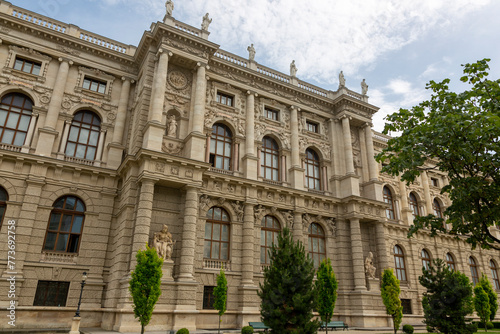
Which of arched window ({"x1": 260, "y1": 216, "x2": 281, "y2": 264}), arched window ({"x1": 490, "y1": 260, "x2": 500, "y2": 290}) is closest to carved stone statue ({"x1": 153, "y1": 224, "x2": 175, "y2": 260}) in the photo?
arched window ({"x1": 260, "y1": 216, "x2": 281, "y2": 264})

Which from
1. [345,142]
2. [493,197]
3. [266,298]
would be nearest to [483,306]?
[345,142]

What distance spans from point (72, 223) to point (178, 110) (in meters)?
9.47

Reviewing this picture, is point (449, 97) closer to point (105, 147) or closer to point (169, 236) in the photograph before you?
point (169, 236)

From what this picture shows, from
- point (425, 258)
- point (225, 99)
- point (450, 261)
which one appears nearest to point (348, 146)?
point (225, 99)

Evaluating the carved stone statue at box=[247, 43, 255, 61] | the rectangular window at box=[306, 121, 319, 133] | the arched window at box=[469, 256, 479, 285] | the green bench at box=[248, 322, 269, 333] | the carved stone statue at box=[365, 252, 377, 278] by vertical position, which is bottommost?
the green bench at box=[248, 322, 269, 333]

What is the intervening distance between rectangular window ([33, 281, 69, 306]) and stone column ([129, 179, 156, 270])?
4.45m

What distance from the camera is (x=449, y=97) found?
15.0 metres

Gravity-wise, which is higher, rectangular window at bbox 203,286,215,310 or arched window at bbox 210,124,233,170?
arched window at bbox 210,124,233,170

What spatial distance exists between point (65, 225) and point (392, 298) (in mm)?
20134

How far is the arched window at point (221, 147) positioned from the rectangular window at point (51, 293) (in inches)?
457

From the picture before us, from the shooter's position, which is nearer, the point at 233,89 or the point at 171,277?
the point at 171,277

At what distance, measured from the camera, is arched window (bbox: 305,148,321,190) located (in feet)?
96.7

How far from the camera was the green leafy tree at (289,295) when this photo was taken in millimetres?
12086

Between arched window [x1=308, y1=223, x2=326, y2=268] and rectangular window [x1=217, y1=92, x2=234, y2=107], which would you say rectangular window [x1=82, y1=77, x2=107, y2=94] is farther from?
arched window [x1=308, y1=223, x2=326, y2=268]
